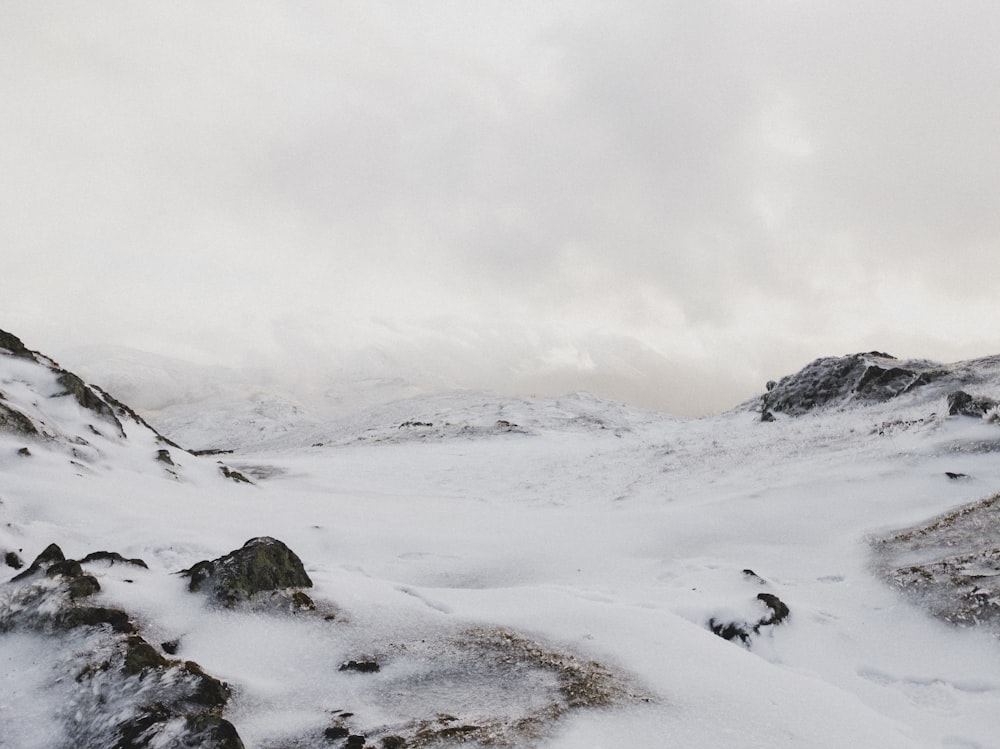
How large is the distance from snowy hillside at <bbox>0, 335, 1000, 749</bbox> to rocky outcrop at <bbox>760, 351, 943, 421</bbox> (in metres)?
11.4

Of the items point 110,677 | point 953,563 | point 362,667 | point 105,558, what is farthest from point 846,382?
point 110,677

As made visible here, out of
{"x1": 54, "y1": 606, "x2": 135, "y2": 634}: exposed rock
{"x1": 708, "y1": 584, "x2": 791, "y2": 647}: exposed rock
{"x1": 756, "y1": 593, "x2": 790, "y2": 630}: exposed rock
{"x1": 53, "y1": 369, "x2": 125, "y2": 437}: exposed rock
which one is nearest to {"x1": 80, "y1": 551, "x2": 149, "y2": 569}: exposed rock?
{"x1": 54, "y1": 606, "x2": 135, "y2": 634}: exposed rock

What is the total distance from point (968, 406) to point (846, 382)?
704 inches

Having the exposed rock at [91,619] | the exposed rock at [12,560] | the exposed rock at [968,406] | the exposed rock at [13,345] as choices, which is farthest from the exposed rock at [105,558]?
the exposed rock at [968,406]

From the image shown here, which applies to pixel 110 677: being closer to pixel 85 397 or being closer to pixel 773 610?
pixel 773 610

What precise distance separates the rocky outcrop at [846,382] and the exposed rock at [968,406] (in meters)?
13.7

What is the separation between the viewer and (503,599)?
8.27 meters

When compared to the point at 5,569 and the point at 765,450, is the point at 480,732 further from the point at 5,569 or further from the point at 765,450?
the point at 765,450

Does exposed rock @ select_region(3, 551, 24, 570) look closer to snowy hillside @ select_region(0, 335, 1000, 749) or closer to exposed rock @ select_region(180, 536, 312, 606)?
snowy hillside @ select_region(0, 335, 1000, 749)

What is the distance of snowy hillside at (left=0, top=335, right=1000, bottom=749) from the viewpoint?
16.3ft

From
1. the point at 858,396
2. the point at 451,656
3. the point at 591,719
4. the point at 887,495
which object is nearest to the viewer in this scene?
the point at 591,719

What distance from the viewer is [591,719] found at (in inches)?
199

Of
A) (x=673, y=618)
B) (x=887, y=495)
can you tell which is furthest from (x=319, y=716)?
(x=887, y=495)

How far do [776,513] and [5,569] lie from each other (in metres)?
15.3
